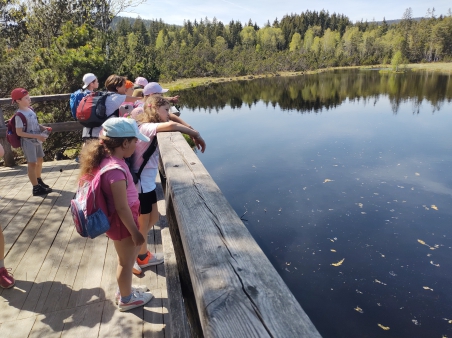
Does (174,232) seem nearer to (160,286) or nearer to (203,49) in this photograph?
(160,286)

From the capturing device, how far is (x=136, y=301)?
242 centimetres

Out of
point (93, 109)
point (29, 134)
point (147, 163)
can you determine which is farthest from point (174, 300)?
point (29, 134)

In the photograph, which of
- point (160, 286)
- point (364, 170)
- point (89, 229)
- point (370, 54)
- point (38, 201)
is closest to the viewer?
Result: point (89, 229)

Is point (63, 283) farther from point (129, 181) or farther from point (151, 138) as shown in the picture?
point (151, 138)

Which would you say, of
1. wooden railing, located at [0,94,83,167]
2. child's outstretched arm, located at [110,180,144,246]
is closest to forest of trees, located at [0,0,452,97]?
wooden railing, located at [0,94,83,167]

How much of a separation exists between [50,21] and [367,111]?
1834 cm

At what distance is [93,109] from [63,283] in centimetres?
175

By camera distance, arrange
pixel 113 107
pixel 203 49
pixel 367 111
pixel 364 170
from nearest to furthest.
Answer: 1. pixel 113 107
2. pixel 364 170
3. pixel 367 111
4. pixel 203 49

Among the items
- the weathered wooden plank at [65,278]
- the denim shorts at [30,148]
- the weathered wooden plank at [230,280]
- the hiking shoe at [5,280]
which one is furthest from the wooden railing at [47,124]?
the weathered wooden plank at [230,280]

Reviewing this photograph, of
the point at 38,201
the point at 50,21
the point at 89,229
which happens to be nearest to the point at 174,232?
the point at 89,229

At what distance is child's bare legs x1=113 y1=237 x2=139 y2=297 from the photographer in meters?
2.23

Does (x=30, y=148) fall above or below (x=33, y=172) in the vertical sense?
above

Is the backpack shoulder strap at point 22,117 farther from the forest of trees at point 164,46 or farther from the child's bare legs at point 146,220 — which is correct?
the forest of trees at point 164,46

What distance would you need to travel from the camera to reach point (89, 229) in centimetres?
196
